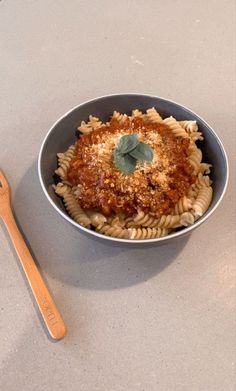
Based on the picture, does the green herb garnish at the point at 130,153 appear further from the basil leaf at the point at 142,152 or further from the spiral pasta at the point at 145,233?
the spiral pasta at the point at 145,233

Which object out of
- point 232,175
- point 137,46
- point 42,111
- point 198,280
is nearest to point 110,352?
point 198,280

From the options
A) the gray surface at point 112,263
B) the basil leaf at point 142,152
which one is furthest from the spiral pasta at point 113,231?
the basil leaf at point 142,152

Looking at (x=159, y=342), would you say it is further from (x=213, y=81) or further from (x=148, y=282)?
(x=213, y=81)

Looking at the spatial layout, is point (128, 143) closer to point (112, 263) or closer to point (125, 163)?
point (125, 163)

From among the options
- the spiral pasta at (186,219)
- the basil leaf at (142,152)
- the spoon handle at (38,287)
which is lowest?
the spoon handle at (38,287)

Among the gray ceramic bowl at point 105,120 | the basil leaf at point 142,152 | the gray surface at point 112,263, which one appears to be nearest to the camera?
the gray surface at point 112,263

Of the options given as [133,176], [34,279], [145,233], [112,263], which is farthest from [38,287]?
[133,176]

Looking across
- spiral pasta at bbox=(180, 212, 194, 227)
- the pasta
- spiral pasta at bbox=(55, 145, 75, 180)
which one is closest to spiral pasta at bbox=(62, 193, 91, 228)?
the pasta
